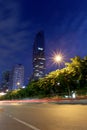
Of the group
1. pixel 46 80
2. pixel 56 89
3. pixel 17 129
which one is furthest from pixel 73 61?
pixel 17 129

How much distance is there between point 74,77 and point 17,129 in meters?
59.0

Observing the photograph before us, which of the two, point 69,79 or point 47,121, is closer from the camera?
point 47,121

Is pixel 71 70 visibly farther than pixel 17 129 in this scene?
Yes

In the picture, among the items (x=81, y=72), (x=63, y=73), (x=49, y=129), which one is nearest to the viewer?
(x=49, y=129)

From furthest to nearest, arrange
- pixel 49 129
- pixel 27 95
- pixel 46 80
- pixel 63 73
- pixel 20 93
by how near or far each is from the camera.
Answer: pixel 20 93 → pixel 27 95 → pixel 46 80 → pixel 63 73 → pixel 49 129

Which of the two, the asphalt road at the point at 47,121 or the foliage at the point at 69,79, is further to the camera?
the foliage at the point at 69,79

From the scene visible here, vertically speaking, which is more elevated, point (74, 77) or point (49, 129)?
point (74, 77)

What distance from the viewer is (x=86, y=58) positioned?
6662 centimetres

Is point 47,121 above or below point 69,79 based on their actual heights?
below

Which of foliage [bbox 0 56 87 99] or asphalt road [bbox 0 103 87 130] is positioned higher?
foliage [bbox 0 56 87 99]

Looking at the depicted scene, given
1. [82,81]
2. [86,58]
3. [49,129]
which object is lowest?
[49,129]

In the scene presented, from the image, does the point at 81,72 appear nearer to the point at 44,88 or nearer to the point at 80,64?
the point at 80,64

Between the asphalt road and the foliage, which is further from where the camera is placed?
the foliage

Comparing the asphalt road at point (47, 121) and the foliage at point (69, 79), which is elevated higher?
the foliage at point (69, 79)
